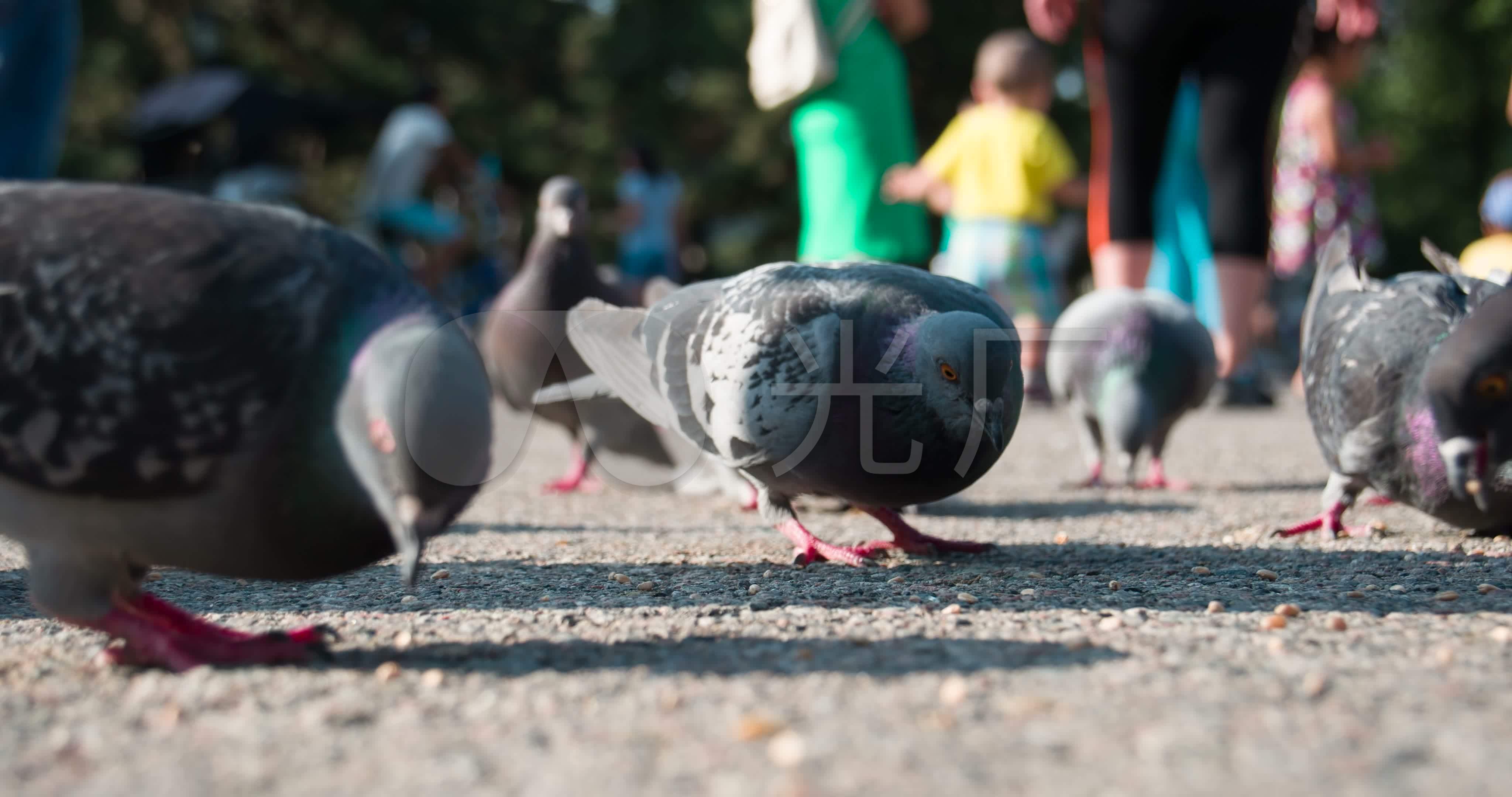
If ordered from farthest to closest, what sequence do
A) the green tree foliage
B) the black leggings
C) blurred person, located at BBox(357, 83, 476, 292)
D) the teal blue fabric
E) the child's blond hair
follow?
the green tree foliage, blurred person, located at BBox(357, 83, 476, 292), the teal blue fabric, the child's blond hair, the black leggings

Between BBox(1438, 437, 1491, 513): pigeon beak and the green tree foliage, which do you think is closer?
BBox(1438, 437, 1491, 513): pigeon beak

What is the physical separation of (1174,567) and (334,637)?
6.83ft

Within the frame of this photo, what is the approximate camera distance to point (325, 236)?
7.68 feet

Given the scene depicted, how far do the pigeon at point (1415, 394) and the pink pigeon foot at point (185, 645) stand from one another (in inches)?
101

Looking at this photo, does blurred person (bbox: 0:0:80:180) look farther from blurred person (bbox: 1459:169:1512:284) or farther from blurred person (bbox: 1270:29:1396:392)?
blurred person (bbox: 1270:29:1396:392)

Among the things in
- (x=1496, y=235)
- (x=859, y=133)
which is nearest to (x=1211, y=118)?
(x=859, y=133)

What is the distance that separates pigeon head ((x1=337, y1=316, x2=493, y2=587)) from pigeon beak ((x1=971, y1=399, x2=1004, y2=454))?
1.31 meters

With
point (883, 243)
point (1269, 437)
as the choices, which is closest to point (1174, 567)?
point (883, 243)

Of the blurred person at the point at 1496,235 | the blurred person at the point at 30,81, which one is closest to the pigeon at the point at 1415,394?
the blurred person at the point at 1496,235

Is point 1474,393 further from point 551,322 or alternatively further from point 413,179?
point 413,179

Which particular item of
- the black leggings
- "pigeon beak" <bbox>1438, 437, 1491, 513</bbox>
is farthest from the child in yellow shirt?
"pigeon beak" <bbox>1438, 437, 1491, 513</bbox>

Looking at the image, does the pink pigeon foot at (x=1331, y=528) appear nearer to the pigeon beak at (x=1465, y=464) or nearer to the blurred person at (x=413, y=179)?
the pigeon beak at (x=1465, y=464)

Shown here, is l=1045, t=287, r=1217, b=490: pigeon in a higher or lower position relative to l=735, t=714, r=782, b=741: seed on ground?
higher

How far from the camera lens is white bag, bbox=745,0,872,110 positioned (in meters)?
5.47
